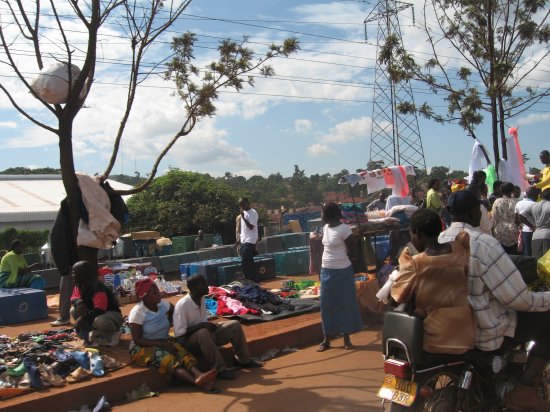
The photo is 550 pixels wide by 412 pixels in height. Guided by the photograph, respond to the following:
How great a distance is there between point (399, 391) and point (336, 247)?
A: 3640 millimetres

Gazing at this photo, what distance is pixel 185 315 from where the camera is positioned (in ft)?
21.3

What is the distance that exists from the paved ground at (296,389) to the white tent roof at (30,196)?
26.5m

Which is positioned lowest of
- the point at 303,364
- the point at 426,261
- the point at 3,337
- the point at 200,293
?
the point at 303,364

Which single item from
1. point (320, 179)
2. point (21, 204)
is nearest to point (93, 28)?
point (21, 204)

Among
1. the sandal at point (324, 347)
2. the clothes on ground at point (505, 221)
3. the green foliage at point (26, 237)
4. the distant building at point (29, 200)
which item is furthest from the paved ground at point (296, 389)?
the distant building at point (29, 200)

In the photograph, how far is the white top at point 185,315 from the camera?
21.2 ft

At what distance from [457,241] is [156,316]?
384 centimetres

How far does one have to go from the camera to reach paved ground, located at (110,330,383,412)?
5.51 meters

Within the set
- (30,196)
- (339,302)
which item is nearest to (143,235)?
(339,302)

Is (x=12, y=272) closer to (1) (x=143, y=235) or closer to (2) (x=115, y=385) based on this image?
(2) (x=115, y=385)

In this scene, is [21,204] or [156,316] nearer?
[156,316]

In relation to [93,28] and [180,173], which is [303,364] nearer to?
[93,28]

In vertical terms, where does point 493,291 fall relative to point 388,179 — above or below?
below

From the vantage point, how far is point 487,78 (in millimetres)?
13625
